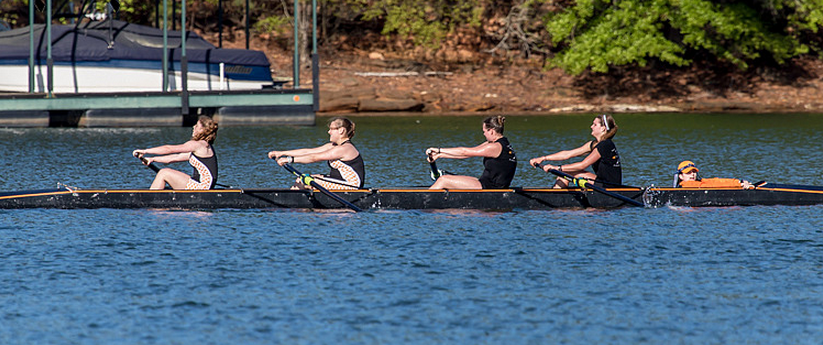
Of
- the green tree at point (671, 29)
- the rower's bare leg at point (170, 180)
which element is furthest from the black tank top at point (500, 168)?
the green tree at point (671, 29)

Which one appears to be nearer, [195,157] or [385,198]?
[195,157]

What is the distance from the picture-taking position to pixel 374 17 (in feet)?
146

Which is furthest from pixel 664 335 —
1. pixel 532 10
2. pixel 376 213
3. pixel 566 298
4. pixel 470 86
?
pixel 532 10

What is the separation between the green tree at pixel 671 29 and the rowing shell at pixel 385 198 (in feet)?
69.7

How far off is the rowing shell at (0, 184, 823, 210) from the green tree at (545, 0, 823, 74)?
69.7 ft

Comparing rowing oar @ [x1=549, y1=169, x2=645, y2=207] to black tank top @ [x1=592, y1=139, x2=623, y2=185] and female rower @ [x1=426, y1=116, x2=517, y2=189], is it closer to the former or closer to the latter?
black tank top @ [x1=592, y1=139, x2=623, y2=185]

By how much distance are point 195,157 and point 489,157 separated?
393 cm

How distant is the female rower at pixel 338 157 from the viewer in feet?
48.9

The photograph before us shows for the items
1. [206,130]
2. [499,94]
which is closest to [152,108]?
[499,94]

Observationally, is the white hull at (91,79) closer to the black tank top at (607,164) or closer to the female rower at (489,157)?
the female rower at (489,157)

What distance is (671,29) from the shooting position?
39.7 metres

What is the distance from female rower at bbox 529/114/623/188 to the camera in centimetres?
1540

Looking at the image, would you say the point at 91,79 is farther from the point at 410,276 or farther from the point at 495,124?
the point at 410,276

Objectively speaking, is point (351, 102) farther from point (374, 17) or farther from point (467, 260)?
point (467, 260)
